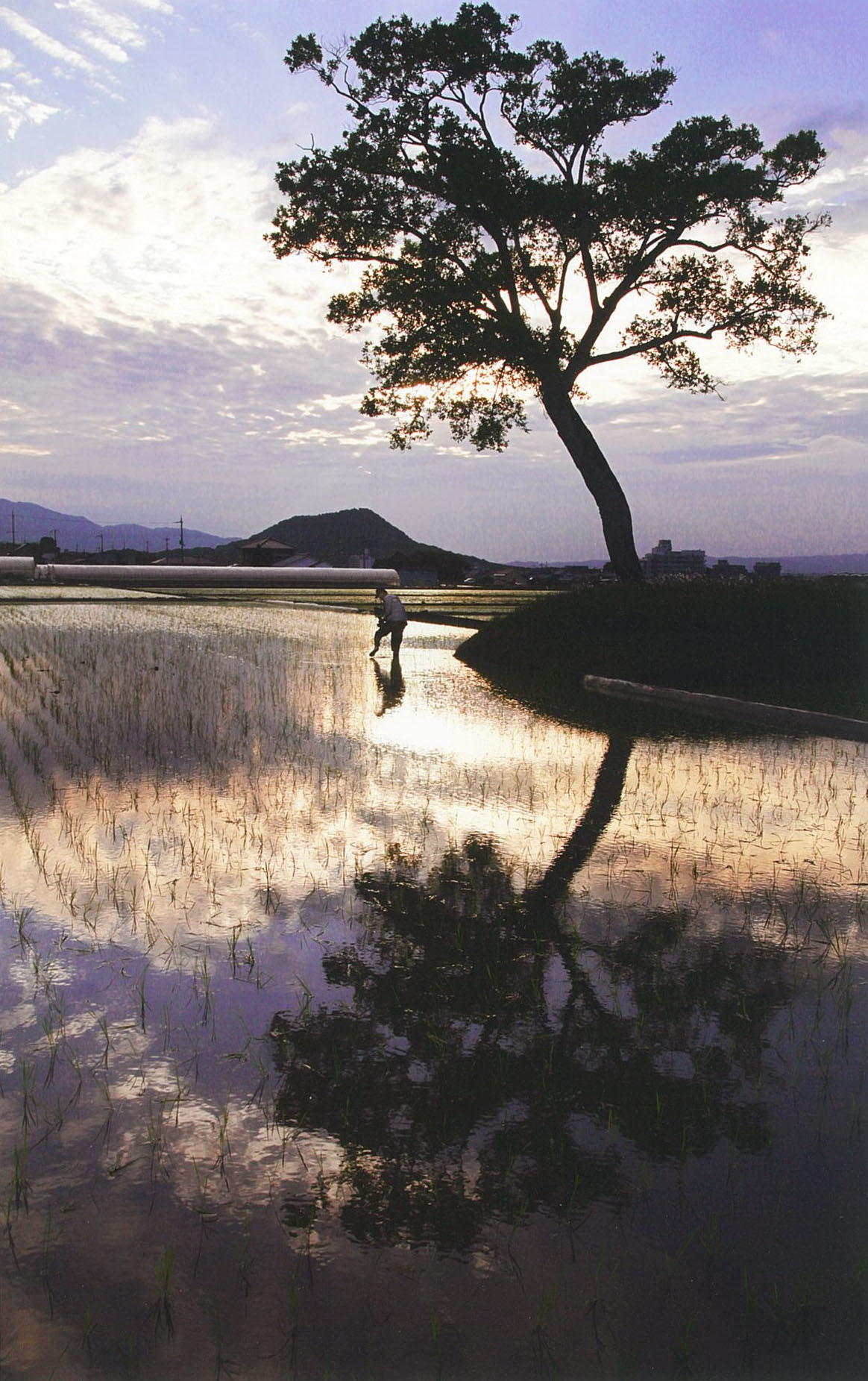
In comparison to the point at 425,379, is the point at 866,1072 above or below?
below

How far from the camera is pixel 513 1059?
4.48 meters

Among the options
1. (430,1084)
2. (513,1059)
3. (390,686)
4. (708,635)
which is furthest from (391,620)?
(430,1084)

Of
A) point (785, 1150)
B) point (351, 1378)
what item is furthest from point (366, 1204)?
point (785, 1150)

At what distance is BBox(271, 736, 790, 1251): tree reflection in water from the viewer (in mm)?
3588

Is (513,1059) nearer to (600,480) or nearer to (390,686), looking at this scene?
(390,686)

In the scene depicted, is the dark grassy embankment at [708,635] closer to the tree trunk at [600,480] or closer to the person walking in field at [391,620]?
the person walking in field at [391,620]

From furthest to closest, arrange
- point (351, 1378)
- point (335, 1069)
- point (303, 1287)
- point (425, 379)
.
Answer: point (425, 379) < point (335, 1069) < point (303, 1287) < point (351, 1378)

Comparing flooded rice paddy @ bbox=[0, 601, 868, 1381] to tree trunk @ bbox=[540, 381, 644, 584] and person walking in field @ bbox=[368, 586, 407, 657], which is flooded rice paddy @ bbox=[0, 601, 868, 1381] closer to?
person walking in field @ bbox=[368, 586, 407, 657]

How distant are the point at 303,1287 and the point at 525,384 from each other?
30.0 metres

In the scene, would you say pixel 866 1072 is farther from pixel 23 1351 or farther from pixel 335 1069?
pixel 23 1351

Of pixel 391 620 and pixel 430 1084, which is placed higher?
pixel 391 620

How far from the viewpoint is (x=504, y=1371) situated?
9.20ft

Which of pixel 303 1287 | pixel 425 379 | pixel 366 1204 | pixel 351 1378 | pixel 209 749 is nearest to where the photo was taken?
pixel 351 1378

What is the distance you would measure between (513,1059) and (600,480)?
82.7ft
